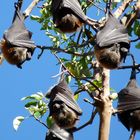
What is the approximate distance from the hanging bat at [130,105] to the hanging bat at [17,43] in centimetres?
78

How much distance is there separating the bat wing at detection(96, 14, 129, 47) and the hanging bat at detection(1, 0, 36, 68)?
54 centimetres

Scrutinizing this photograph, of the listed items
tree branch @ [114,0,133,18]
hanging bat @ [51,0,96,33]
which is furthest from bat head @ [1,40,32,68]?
tree branch @ [114,0,133,18]

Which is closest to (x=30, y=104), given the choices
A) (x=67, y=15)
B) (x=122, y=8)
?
(x=67, y=15)

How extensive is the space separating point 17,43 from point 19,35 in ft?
0.35

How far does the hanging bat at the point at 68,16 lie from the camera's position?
342cm

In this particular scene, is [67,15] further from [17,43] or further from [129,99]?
[129,99]

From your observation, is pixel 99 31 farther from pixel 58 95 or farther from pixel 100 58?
pixel 58 95

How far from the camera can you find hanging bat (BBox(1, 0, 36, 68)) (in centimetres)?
354

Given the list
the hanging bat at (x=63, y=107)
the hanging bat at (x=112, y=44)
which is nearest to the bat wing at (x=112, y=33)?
the hanging bat at (x=112, y=44)

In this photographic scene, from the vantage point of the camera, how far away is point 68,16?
138 inches

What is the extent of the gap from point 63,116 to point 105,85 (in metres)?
0.46

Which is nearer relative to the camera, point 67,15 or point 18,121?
point 67,15

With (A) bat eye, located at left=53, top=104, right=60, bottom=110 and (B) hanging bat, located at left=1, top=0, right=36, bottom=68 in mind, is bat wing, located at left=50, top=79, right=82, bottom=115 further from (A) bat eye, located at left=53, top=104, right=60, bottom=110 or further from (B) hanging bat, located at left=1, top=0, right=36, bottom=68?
(B) hanging bat, located at left=1, top=0, right=36, bottom=68

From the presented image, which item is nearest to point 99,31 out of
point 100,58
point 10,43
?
point 100,58
